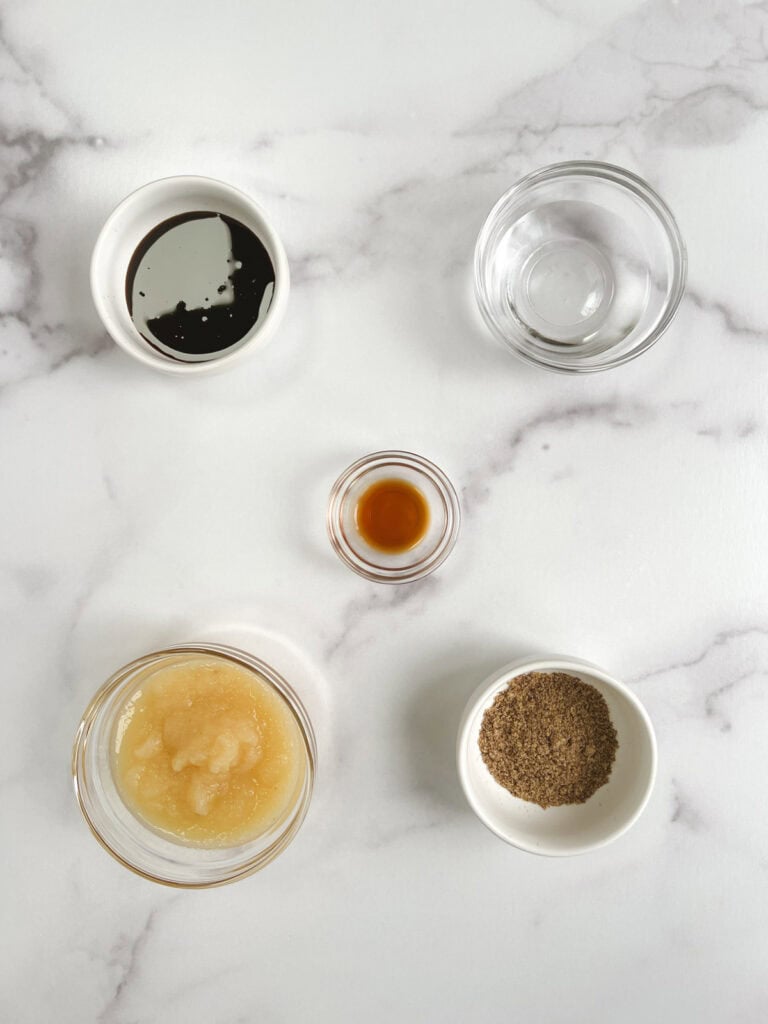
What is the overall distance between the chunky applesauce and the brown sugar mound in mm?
319

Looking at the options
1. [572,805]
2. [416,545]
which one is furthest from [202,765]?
[572,805]

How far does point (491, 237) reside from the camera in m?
1.25

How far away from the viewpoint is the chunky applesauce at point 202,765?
44.6 inches

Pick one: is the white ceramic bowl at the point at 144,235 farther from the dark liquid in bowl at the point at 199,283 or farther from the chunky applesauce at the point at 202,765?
the chunky applesauce at the point at 202,765

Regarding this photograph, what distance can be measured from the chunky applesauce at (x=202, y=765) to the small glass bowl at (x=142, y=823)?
1 cm

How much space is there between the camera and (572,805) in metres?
1.25

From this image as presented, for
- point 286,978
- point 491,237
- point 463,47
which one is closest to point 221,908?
point 286,978

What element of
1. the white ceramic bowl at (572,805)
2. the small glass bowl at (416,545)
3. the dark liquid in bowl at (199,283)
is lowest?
the white ceramic bowl at (572,805)

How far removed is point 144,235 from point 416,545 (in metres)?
0.65

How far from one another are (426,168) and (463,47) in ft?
0.67

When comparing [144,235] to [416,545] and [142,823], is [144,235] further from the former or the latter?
[142,823]

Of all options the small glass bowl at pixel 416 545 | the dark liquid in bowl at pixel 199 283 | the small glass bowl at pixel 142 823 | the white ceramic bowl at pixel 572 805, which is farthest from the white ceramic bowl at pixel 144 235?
the white ceramic bowl at pixel 572 805

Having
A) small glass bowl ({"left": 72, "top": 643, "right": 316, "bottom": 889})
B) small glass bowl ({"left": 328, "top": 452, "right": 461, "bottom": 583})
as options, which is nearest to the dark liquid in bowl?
small glass bowl ({"left": 328, "top": 452, "right": 461, "bottom": 583})

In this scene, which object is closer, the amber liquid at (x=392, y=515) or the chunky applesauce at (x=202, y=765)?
the chunky applesauce at (x=202, y=765)
